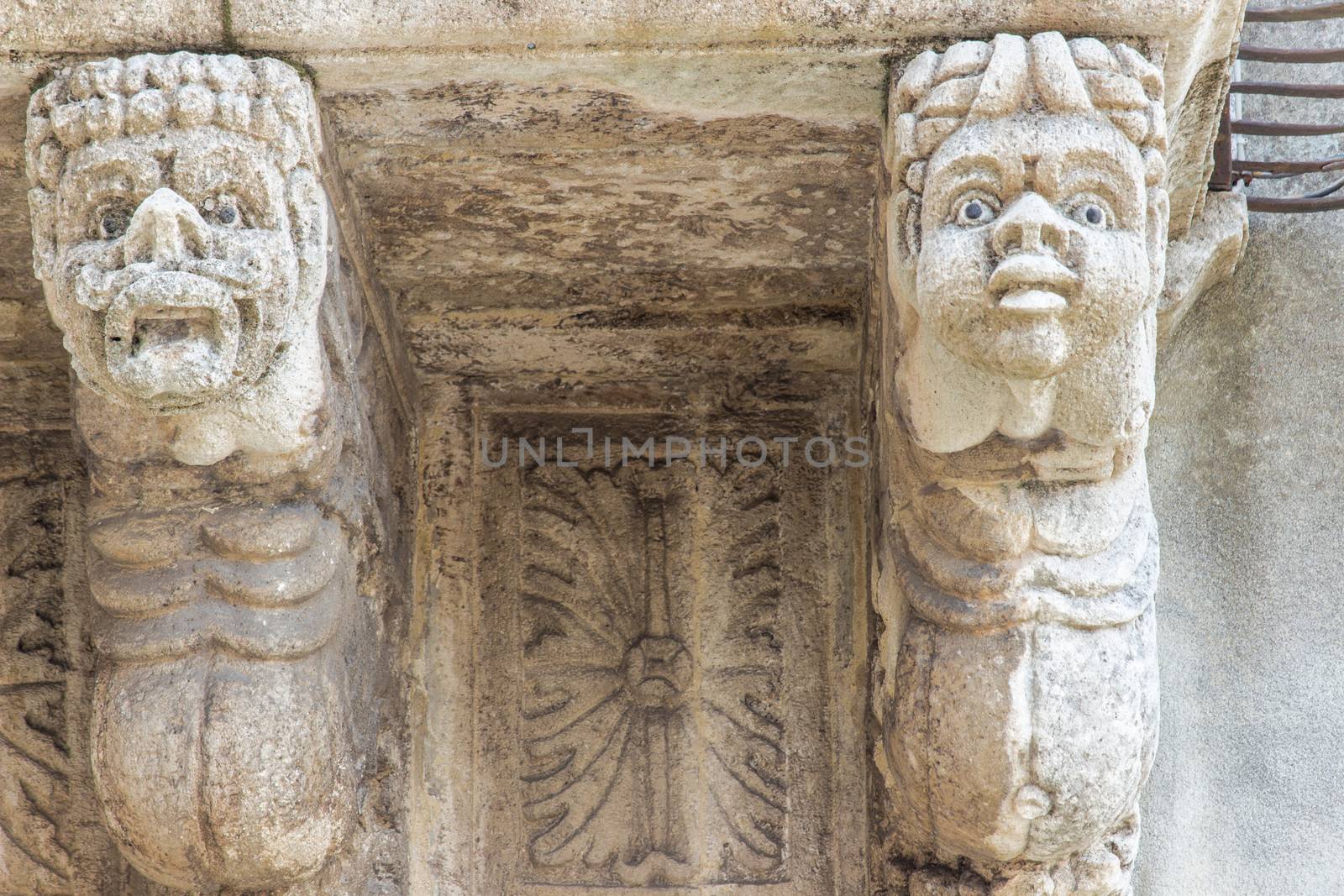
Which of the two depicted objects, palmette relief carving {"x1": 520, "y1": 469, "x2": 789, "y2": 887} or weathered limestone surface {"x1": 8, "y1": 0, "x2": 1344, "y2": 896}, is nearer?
weathered limestone surface {"x1": 8, "y1": 0, "x2": 1344, "y2": 896}

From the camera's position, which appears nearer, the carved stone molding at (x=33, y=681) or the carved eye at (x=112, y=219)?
the carved eye at (x=112, y=219)

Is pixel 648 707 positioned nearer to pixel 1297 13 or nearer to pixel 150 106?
pixel 150 106

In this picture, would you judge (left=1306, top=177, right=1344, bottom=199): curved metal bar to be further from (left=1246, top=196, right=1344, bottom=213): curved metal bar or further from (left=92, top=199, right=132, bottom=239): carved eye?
(left=92, top=199, right=132, bottom=239): carved eye

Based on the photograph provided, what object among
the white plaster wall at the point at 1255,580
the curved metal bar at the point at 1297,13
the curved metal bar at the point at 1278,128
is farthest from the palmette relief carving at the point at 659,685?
the curved metal bar at the point at 1297,13

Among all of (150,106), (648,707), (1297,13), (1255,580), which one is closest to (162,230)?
(150,106)

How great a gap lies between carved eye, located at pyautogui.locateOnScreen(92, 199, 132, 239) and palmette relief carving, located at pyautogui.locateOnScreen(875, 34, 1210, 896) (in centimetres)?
80

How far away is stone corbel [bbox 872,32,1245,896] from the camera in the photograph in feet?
5.57

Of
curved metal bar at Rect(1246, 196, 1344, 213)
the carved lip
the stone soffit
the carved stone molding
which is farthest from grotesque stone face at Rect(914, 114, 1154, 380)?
the carved stone molding

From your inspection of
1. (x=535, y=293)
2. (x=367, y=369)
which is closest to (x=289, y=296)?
(x=367, y=369)

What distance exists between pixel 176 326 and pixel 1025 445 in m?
0.88

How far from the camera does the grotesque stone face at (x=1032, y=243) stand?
1670 millimetres

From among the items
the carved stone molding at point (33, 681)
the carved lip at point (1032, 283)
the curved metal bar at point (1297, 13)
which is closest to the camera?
the carved lip at point (1032, 283)

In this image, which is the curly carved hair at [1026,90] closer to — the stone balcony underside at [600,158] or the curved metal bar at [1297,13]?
the stone balcony underside at [600,158]

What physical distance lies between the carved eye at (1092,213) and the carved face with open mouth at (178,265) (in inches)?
31.4
